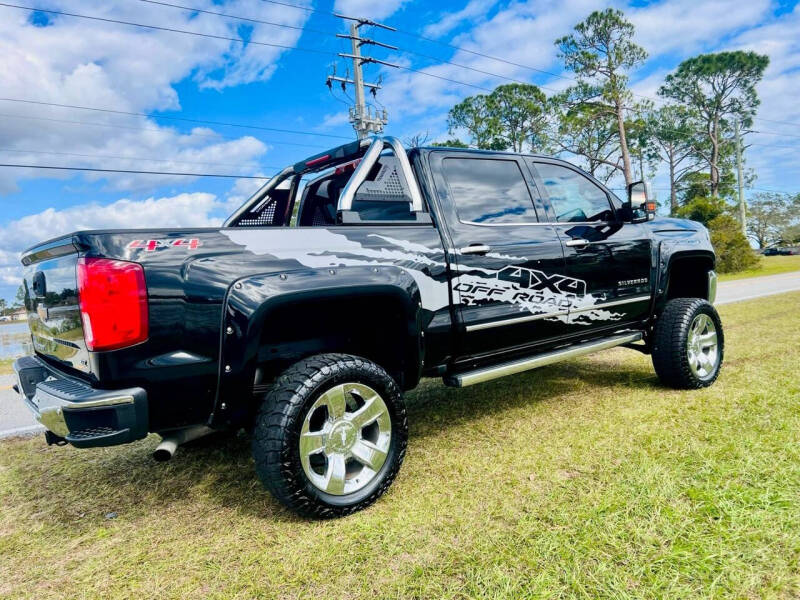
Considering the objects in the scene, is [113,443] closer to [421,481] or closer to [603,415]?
[421,481]

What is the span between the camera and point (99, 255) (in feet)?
6.71

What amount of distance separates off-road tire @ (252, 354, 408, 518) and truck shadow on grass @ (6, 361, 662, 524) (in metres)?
0.21

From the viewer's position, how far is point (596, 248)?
376 cm

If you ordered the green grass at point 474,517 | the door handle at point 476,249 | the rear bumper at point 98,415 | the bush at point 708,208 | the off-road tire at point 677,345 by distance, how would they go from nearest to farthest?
the green grass at point 474,517 → the rear bumper at point 98,415 → the door handle at point 476,249 → the off-road tire at point 677,345 → the bush at point 708,208

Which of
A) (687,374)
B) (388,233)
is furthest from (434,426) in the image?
(687,374)

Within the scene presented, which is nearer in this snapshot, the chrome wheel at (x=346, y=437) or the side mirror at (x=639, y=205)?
the chrome wheel at (x=346, y=437)

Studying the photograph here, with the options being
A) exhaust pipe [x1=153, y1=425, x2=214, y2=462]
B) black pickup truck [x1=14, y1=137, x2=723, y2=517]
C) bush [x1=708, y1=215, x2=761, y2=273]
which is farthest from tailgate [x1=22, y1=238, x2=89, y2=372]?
bush [x1=708, y1=215, x2=761, y2=273]

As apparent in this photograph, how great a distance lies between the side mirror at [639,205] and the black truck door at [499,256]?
32.1 inches

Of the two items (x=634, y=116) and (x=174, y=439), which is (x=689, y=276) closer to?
(x=174, y=439)

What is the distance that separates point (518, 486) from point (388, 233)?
148 cm

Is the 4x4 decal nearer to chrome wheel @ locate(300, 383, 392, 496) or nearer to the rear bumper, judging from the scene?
chrome wheel @ locate(300, 383, 392, 496)

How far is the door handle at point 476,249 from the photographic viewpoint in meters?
3.03

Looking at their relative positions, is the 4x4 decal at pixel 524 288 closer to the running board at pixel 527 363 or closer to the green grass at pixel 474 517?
the running board at pixel 527 363

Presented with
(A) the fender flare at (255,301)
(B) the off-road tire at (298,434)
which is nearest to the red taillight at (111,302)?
(A) the fender flare at (255,301)
